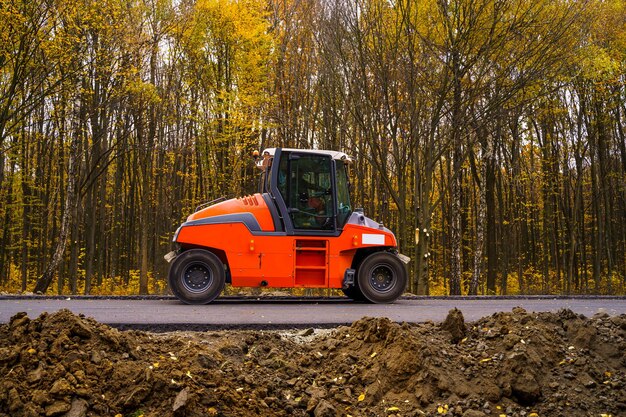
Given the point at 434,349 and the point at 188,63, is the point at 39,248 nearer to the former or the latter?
the point at 188,63

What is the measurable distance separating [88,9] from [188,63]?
23.1ft

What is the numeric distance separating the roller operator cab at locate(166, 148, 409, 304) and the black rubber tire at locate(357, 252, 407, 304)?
2cm

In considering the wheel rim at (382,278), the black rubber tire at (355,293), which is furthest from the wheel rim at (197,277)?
the wheel rim at (382,278)

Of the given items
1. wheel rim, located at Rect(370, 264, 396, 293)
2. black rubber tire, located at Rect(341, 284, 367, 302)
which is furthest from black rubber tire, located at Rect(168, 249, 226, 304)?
wheel rim, located at Rect(370, 264, 396, 293)

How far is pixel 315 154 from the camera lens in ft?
38.4

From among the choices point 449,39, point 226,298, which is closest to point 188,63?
point 449,39

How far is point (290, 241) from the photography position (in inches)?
446

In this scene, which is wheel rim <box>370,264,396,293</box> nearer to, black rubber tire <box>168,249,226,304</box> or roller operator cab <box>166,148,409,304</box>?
roller operator cab <box>166,148,409,304</box>

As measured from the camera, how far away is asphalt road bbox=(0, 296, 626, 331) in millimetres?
8141

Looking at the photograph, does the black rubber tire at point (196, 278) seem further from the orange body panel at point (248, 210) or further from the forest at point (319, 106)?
the forest at point (319, 106)

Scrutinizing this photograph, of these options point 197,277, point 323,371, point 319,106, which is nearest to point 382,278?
point 197,277

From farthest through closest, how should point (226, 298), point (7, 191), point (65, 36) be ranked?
point (7, 191)
point (65, 36)
point (226, 298)

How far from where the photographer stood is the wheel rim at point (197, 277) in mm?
11281

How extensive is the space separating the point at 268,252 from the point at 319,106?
46.2ft
